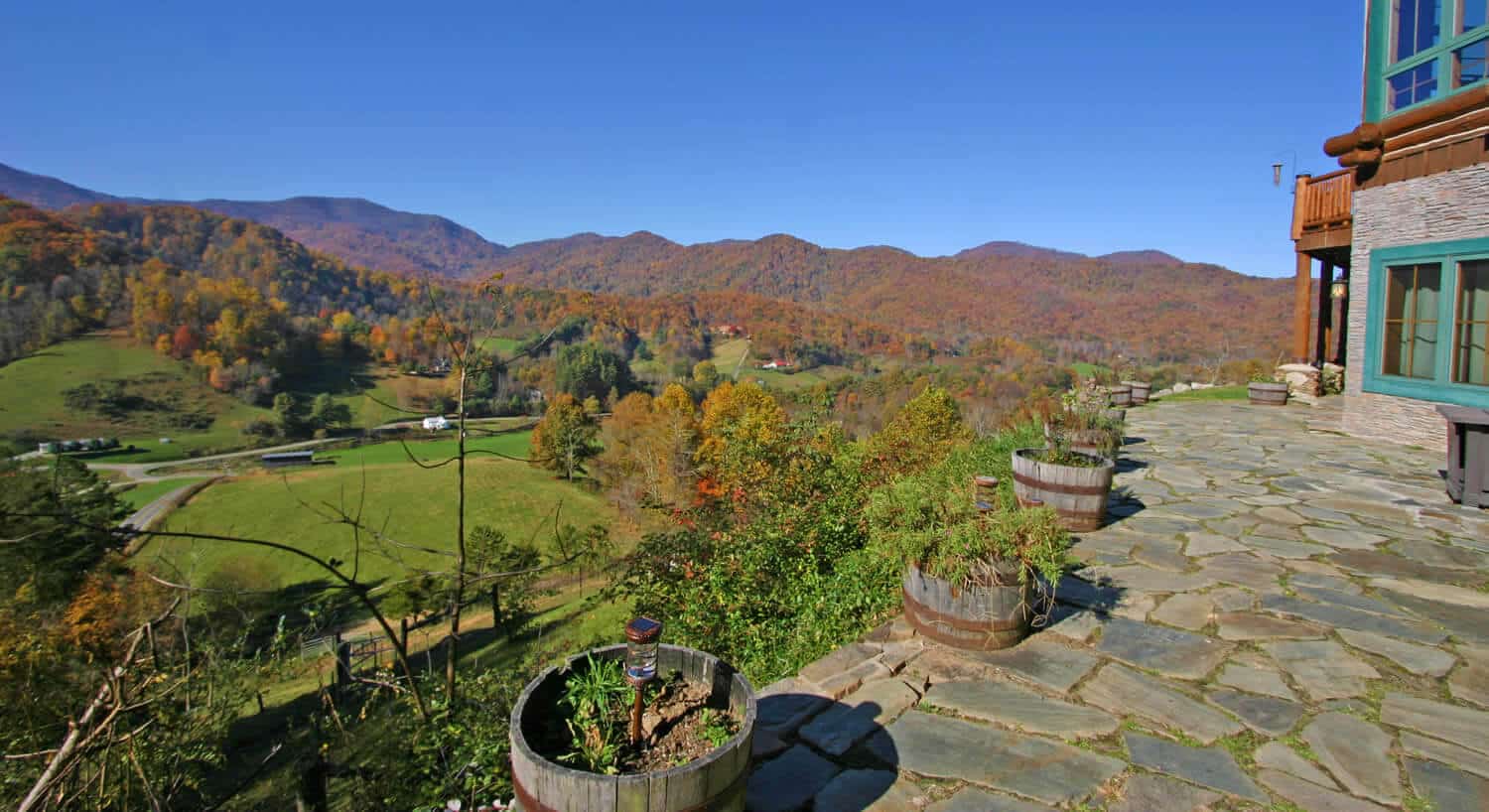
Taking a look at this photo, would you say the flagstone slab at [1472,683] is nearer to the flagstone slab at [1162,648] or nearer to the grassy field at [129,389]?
the flagstone slab at [1162,648]

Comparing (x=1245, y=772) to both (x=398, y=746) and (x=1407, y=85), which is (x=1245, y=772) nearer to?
(x=398, y=746)

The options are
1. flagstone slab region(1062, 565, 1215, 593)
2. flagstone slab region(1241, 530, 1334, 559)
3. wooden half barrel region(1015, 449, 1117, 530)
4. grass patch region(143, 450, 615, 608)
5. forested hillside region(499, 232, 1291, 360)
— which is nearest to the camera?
flagstone slab region(1062, 565, 1215, 593)

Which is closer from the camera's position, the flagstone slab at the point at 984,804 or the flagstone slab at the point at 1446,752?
the flagstone slab at the point at 984,804

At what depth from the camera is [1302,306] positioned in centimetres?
1389

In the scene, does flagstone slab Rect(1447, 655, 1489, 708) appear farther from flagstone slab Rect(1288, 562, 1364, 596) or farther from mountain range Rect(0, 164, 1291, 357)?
mountain range Rect(0, 164, 1291, 357)

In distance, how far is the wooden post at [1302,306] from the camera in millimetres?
13148

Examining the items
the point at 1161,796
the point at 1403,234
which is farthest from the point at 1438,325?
the point at 1161,796

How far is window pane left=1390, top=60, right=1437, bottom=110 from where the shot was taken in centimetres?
827

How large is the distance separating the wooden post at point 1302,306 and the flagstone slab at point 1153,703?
1377 centimetres

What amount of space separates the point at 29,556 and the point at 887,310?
10533 cm

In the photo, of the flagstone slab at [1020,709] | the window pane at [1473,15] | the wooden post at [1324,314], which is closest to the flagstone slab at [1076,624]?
the flagstone slab at [1020,709]

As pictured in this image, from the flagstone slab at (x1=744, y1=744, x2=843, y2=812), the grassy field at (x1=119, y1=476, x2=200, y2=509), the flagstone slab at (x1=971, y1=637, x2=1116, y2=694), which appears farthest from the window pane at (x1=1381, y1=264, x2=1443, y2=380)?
the grassy field at (x1=119, y1=476, x2=200, y2=509)

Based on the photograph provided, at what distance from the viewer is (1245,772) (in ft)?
7.88

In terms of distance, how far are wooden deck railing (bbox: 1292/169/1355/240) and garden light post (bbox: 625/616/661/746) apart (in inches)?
585
